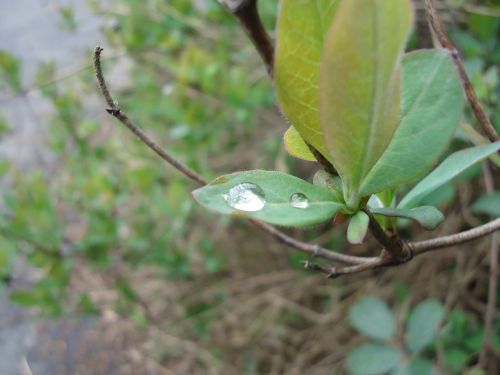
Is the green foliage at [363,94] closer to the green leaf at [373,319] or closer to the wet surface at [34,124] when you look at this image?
the green leaf at [373,319]

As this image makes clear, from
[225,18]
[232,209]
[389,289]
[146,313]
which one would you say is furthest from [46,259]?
[232,209]

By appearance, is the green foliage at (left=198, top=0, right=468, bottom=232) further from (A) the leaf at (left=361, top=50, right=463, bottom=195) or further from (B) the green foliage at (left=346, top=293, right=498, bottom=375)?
(B) the green foliage at (left=346, top=293, right=498, bottom=375)

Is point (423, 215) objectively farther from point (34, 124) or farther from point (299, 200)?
point (34, 124)

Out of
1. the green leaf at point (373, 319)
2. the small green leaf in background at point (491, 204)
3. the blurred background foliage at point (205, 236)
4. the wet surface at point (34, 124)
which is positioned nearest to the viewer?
the small green leaf in background at point (491, 204)

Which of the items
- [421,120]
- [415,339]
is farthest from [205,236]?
[421,120]

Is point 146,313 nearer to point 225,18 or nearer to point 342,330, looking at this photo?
point 342,330

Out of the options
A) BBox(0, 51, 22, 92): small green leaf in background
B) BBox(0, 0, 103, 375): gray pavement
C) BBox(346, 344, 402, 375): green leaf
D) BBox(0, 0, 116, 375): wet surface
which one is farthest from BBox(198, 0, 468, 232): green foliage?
BBox(0, 0, 103, 375): gray pavement

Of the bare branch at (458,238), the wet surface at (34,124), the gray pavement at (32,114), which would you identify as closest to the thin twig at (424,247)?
the bare branch at (458,238)
